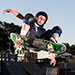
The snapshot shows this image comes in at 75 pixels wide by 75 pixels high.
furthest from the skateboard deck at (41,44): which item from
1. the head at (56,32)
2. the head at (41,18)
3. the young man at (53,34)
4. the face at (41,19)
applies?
the face at (41,19)

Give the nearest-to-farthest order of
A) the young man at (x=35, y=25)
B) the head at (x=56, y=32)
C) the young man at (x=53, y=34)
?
the young man at (x=35, y=25) < the young man at (x=53, y=34) < the head at (x=56, y=32)

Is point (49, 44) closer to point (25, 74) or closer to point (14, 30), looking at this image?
point (25, 74)

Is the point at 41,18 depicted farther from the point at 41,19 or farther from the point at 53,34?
the point at 53,34

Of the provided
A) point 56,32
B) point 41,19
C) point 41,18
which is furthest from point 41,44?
point 41,18

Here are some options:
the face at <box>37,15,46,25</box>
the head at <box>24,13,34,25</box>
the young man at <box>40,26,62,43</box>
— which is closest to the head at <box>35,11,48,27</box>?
the face at <box>37,15,46,25</box>

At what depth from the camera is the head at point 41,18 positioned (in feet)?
85.9

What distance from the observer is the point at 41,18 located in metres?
26.2

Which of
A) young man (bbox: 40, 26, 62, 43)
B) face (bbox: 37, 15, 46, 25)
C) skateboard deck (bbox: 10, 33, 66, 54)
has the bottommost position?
skateboard deck (bbox: 10, 33, 66, 54)

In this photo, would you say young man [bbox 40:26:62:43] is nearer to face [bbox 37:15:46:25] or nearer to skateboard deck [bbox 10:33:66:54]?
skateboard deck [bbox 10:33:66:54]

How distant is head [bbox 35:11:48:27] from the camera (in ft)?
85.9

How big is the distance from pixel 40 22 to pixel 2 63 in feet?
40.4

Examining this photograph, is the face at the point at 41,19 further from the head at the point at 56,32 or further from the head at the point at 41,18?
the head at the point at 56,32

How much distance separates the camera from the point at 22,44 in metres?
26.3

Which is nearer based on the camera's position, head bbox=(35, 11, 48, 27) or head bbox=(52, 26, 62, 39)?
head bbox=(35, 11, 48, 27)
